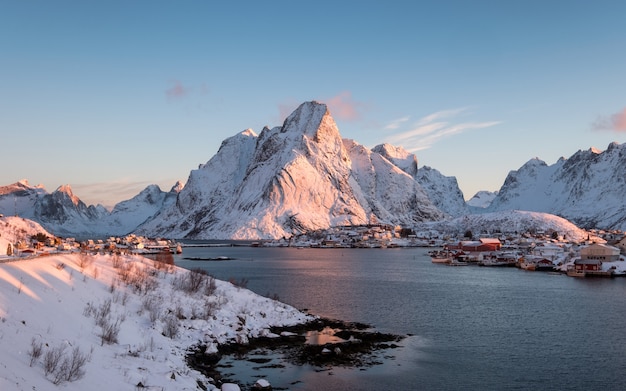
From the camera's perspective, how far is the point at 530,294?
71.0 m

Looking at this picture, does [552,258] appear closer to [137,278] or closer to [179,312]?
[137,278]

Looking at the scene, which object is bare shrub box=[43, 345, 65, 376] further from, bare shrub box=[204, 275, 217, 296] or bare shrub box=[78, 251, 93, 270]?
bare shrub box=[204, 275, 217, 296]

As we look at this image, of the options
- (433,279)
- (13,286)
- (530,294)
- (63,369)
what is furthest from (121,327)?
(433,279)

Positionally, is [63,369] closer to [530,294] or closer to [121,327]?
[121,327]

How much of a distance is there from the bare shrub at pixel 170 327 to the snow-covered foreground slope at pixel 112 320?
80 millimetres

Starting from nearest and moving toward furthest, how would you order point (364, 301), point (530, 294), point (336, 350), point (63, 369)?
point (63, 369), point (336, 350), point (364, 301), point (530, 294)

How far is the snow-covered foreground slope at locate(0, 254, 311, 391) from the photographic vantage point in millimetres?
20031

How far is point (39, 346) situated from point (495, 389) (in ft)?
75.3

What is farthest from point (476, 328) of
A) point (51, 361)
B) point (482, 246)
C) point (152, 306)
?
point (482, 246)

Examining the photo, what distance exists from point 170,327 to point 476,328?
89.0ft

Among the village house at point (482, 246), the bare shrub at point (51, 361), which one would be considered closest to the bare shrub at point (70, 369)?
the bare shrub at point (51, 361)

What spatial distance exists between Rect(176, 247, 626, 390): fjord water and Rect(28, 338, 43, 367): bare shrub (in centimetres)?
1277

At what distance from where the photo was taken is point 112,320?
30.2 m

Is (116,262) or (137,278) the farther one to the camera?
(116,262)
